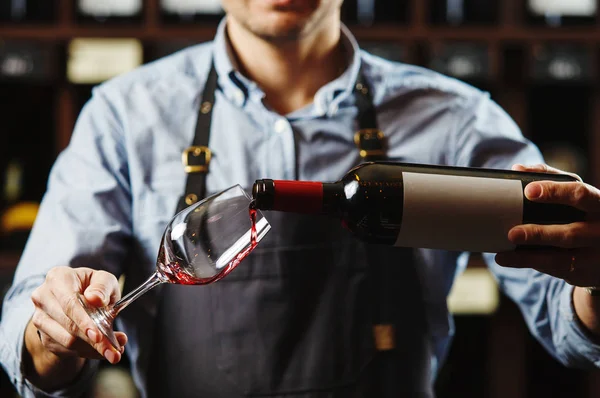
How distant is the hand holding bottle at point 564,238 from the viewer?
2.48 ft

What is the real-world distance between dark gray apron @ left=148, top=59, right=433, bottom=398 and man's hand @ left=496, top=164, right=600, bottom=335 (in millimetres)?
352

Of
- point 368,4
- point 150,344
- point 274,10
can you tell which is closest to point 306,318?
point 150,344

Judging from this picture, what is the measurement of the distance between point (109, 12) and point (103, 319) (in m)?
1.48

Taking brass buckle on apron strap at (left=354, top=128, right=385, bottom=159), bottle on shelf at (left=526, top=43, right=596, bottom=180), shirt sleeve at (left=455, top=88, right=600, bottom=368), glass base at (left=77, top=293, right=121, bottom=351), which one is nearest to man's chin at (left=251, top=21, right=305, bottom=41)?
brass buckle on apron strap at (left=354, top=128, right=385, bottom=159)

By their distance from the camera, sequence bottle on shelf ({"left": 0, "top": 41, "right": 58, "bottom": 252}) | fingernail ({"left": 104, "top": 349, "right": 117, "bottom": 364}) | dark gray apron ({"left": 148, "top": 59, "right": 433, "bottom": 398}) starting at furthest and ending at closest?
bottle on shelf ({"left": 0, "top": 41, "right": 58, "bottom": 252}), dark gray apron ({"left": 148, "top": 59, "right": 433, "bottom": 398}), fingernail ({"left": 104, "top": 349, "right": 117, "bottom": 364})

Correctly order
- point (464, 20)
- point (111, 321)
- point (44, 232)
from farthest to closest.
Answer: point (464, 20) → point (44, 232) → point (111, 321)

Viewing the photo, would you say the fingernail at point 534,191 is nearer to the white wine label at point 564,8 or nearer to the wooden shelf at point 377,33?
the wooden shelf at point 377,33

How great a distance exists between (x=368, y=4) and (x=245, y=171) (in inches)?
45.0

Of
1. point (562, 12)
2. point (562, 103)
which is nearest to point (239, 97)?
point (562, 12)

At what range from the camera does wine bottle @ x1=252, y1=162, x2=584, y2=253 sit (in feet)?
2.44

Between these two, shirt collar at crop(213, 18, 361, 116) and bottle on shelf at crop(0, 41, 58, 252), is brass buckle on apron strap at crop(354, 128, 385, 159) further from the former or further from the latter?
bottle on shelf at crop(0, 41, 58, 252)

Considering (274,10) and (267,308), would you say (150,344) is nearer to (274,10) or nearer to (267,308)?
(267,308)

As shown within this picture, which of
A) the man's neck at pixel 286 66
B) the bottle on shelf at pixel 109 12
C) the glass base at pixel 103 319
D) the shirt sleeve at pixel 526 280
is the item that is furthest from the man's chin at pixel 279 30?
the bottle on shelf at pixel 109 12

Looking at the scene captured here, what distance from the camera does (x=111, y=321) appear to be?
0.75m
